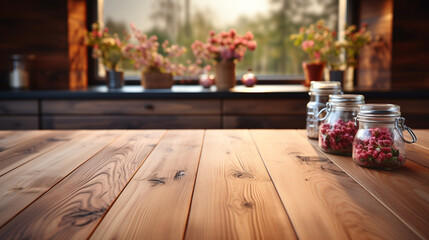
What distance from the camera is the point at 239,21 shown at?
10.8ft

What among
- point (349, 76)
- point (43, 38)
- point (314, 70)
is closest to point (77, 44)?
point (43, 38)

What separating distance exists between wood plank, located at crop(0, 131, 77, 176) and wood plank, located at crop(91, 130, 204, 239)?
289 mm

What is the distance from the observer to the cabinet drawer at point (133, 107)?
2527mm

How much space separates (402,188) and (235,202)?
0.30 meters

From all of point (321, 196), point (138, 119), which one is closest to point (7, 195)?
point (321, 196)

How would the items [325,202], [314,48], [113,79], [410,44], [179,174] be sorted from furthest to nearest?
[314,48] < [113,79] < [410,44] < [179,174] < [325,202]

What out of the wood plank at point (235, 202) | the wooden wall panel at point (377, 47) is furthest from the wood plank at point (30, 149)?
the wooden wall panel at point (377, 47)

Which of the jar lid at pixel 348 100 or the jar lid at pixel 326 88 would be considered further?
the jar lid at pixel 326 88

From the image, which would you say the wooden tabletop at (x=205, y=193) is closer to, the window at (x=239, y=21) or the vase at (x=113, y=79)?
the vase at (x=113, y=79)

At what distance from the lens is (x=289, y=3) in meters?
3.22

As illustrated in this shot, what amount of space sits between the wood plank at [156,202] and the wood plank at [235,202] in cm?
2

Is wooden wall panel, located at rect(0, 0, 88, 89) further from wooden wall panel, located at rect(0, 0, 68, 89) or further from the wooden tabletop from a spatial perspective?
the wooden tabletop

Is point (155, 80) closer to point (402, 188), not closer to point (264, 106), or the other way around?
point (264, 106)

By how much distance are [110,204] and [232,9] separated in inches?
112
